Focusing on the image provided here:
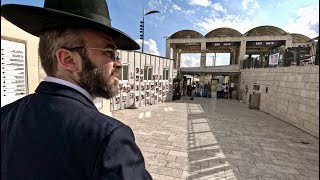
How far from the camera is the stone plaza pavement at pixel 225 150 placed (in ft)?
14.9

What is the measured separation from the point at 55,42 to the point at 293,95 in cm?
1094

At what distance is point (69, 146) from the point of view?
824 mm

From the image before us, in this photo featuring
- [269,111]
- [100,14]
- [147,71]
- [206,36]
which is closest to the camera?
[100,14]

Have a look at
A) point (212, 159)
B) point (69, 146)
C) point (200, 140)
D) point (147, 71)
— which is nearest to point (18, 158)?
point (69, 146)

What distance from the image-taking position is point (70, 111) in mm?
888

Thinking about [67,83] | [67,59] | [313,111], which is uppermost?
[67,59]

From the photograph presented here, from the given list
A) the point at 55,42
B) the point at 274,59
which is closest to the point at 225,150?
the point at 55,42

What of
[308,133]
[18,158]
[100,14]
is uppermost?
[100,14]

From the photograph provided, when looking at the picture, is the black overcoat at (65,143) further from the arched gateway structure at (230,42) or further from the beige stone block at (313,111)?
the arched gateway structure at (230,42)

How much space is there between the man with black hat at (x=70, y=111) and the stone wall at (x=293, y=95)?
8888 mm

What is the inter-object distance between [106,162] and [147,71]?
45.7ft

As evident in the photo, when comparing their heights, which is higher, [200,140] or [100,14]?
[100,14]

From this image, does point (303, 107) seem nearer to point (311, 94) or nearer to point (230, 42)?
point (311, 94)

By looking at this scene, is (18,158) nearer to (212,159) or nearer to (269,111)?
(212,159)
